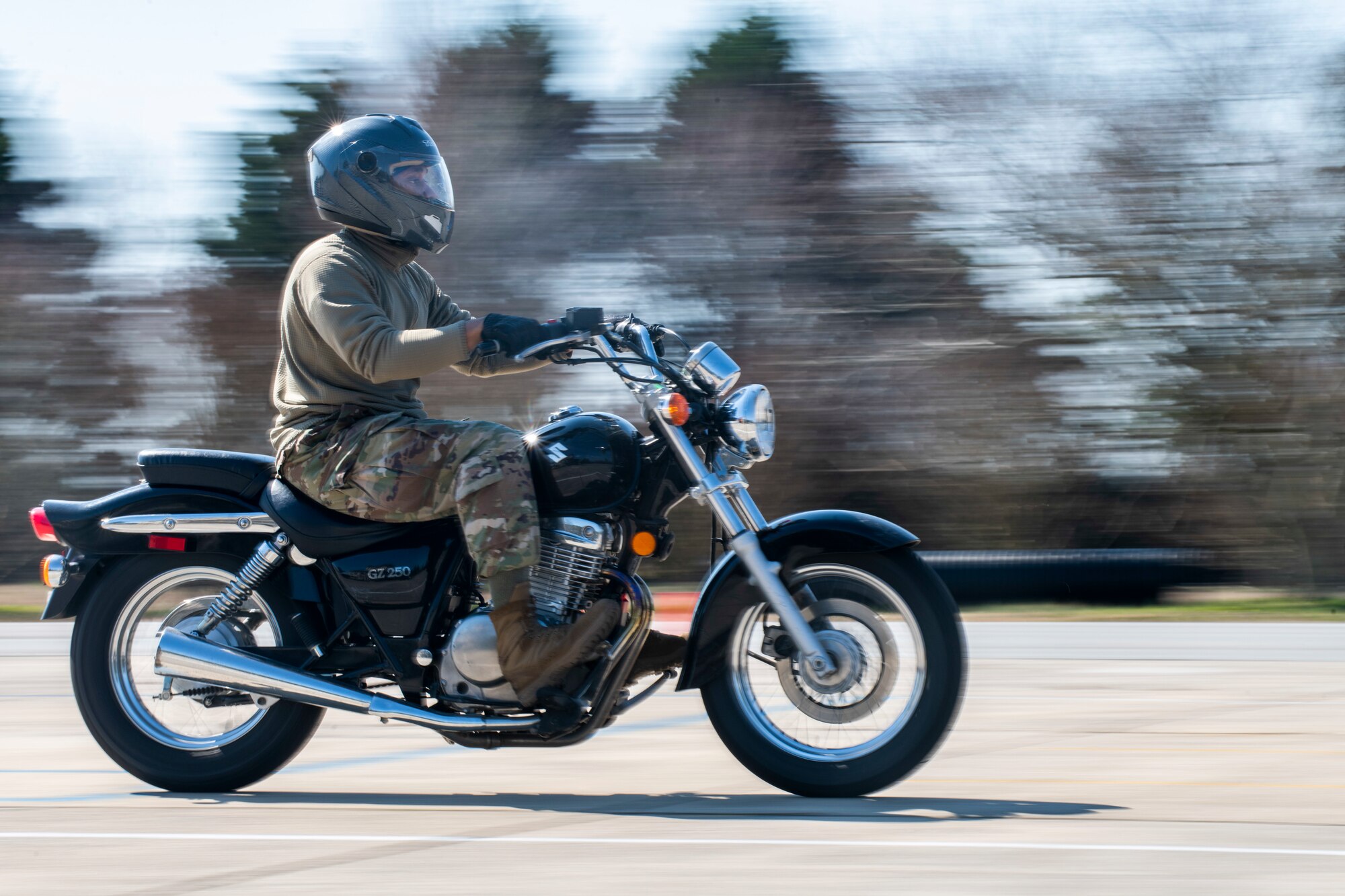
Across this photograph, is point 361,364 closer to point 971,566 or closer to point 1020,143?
point 971,566

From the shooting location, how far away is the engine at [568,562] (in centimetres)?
507

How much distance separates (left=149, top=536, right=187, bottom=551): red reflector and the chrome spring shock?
0.66 ft

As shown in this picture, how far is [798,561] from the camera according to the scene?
5074mm

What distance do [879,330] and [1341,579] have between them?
6174 millimetres

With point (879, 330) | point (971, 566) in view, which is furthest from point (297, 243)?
point (971, 566)

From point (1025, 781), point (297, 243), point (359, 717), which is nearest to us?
point (1025, 781)

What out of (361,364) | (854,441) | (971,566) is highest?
(361,364)

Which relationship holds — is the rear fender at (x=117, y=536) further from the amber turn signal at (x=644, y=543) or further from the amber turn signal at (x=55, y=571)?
the amber turn signal at (x=644, y=543)

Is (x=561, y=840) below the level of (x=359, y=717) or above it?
above

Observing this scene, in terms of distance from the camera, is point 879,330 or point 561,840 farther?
point 879,330

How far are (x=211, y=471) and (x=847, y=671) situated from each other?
85.2 inches

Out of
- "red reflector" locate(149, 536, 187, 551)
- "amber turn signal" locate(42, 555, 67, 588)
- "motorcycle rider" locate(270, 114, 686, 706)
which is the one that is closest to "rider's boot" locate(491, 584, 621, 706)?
"motorcycle rider" locate(270, 114, 686, 706)

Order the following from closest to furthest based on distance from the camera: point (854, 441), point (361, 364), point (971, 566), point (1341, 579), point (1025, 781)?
point (361, 364)
point (1025, 781)
point (971, 566)
point (1341, 579)
point (854, 441)

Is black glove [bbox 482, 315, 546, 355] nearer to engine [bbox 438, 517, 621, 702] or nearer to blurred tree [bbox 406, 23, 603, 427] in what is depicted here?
engine [bbox 438, 517, 621, 702]
